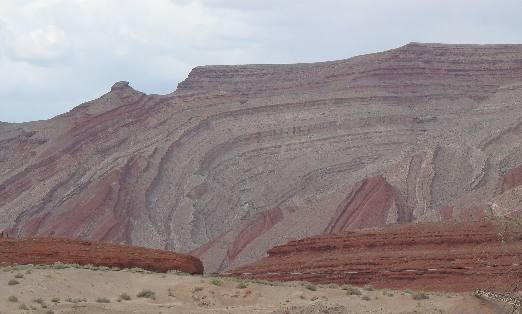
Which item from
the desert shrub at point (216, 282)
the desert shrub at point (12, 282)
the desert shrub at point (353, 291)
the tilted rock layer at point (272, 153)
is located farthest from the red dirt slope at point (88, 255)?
the tilted rock layer at point (272, 153)

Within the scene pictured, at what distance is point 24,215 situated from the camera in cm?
7419

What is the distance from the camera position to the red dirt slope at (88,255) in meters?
31.9

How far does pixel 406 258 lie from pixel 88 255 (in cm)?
1420

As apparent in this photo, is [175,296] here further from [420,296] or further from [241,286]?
[420,296]


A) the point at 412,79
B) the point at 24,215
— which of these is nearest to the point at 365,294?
the point at 24,215

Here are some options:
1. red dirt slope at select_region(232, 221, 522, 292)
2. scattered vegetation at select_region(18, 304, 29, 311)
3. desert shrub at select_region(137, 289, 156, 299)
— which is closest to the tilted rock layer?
red dirt slope at select_region(232, 221, 522, 292)

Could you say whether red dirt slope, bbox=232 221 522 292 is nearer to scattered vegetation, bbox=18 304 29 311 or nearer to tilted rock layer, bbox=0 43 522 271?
tilted rock layer, bbox=0 43 522 271

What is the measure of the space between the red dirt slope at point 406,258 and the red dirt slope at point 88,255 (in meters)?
8.88

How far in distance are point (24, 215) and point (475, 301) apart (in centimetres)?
5667

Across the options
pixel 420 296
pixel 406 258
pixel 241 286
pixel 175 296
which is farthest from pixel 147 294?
pixel 406 258

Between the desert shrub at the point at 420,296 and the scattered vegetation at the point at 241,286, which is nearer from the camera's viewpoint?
the desert shrub at the point at 420,296

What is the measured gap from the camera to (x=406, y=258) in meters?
41.3

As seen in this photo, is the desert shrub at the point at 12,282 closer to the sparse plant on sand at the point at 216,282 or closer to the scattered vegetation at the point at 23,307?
the scattered vegetation at the point at 23,307

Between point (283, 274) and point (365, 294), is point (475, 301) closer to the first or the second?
point (365, 294)
